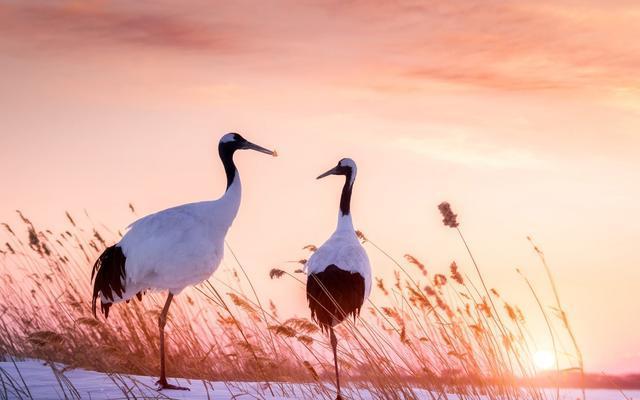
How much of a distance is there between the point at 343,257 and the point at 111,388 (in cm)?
246

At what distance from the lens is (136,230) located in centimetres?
850

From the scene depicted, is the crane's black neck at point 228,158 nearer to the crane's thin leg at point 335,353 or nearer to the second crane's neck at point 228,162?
the second crane's neck at point 228,162

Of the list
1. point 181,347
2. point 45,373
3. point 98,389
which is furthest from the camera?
point 181,347

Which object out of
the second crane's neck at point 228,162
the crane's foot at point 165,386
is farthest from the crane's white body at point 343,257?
the crane's foot at point 165,386

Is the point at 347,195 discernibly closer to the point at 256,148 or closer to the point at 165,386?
the point at 256,148

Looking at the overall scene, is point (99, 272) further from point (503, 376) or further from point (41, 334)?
point (503, 376)

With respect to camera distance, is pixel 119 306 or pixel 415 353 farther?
pixel 119 306

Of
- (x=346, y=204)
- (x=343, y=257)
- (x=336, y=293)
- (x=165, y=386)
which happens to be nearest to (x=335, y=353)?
(x=336, y=293)

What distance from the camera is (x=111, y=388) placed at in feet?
22.9

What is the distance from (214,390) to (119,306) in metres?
3.26

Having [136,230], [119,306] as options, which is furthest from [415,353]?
[119,306]

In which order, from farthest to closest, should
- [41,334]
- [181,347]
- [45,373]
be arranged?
1. [181,347]
2. [45,373]
3. [41,334]

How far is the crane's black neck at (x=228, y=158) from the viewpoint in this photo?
8.98 m

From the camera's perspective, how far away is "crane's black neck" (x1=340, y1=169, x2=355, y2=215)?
9266 mm
